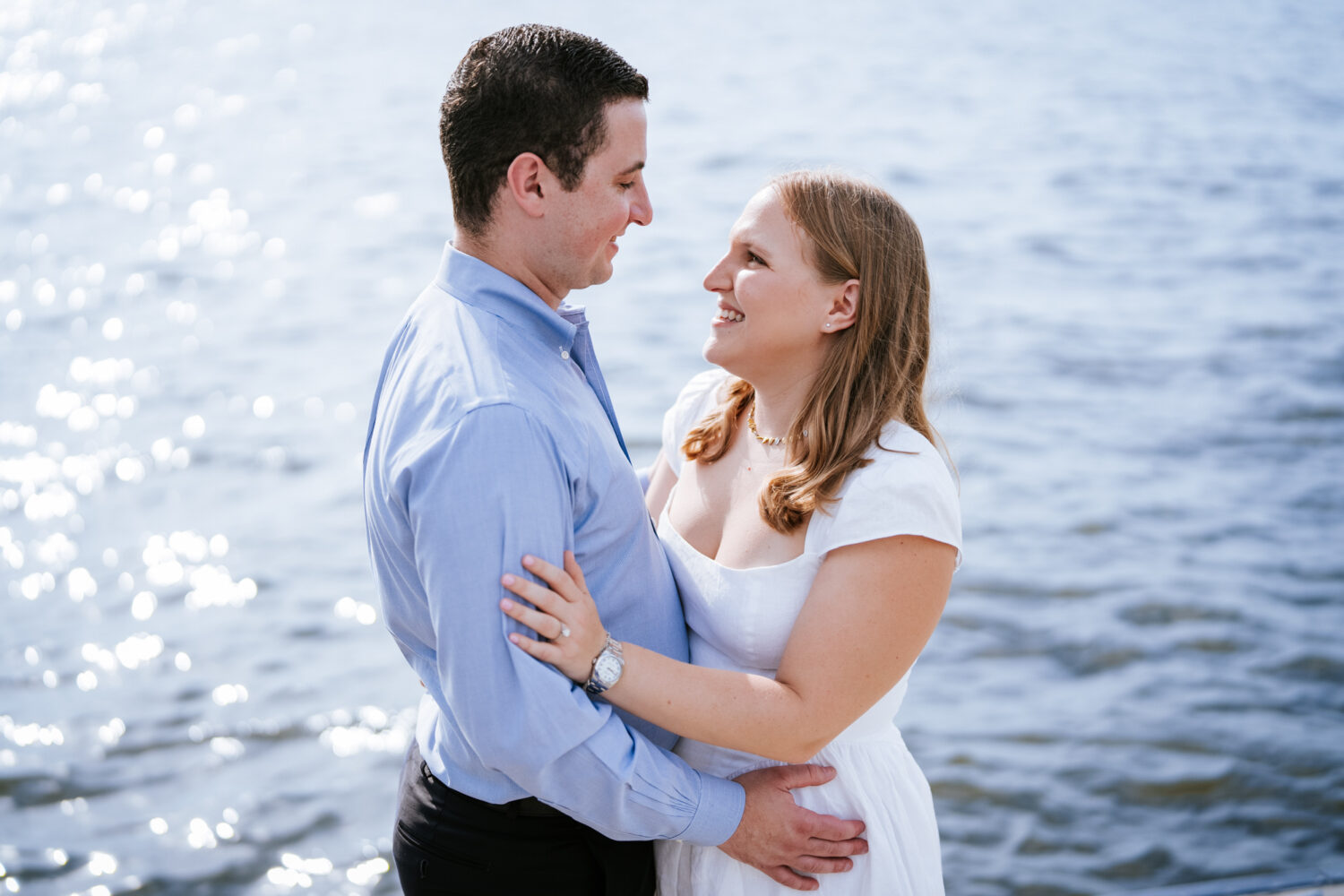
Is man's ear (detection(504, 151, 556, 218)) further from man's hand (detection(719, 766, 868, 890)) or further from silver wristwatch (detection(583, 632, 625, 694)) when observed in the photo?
man's hand (detection(719, 766, 868, 890))

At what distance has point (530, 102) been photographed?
6.72ft

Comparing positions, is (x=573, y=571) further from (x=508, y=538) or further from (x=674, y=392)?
(x=674, y=392)

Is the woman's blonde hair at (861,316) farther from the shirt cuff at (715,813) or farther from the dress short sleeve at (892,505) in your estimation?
the shirt cuff at (715,813)

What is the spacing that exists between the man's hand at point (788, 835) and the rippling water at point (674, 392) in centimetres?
94

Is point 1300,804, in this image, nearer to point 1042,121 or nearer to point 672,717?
point 672,717

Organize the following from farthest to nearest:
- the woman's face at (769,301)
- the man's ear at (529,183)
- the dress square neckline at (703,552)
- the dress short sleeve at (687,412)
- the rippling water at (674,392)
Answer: the rippling water at (674,392), the dress short sleeve at (687,412), the woman's face at (769,301), the dress square neckline at (703,552), the man's ear at (529,183)

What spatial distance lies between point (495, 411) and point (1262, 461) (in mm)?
6674

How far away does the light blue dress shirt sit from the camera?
186 cm

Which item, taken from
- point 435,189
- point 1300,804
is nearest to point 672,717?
point 1300,804

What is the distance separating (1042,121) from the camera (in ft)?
47.0

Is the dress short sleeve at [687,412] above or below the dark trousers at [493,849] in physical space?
above

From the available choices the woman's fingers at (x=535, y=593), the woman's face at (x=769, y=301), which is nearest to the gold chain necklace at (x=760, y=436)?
the woman's face at (x=769, y=301)

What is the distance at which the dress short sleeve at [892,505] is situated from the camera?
2.20 metres

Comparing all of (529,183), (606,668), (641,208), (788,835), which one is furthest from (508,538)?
(788,835)
